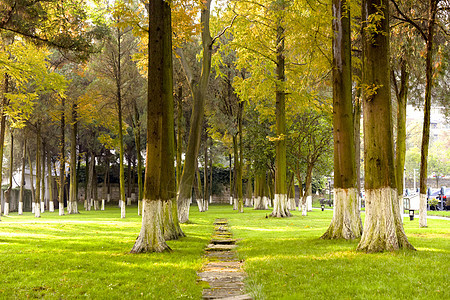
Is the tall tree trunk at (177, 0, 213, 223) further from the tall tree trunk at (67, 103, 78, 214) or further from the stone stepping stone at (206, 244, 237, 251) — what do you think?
the tall tree trunk at (67, 103, 78, 214)

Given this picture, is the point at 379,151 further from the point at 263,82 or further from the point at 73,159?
the point at 73,159

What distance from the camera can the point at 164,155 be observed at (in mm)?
10812

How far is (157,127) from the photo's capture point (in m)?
9.48

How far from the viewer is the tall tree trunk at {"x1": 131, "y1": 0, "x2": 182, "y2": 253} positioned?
9102 millimetres

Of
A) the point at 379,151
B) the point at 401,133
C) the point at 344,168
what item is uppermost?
the point at 401,133

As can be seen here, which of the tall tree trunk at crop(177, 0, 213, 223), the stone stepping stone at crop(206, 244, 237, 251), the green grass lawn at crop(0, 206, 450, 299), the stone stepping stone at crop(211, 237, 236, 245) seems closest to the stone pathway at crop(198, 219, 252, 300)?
the stone stepping stone at crop(206, 244, 237, 251)

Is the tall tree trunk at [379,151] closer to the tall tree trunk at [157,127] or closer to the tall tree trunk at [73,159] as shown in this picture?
the tall tree trunk at [157,127]

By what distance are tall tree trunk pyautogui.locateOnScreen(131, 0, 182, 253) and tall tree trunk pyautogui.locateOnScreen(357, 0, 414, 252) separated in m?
4.50

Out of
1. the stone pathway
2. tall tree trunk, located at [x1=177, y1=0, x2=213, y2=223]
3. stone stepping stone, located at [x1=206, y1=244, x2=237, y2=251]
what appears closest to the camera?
the stone pathway

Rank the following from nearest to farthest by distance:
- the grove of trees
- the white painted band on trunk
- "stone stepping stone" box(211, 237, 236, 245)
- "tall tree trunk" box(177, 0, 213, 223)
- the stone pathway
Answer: the stone pathway → the grove of trees → "stone stepping stone" box(211, 237, 236, 245) → the white painted band on trunk → "tall tree trunk" box(177, 0, 213, 223)

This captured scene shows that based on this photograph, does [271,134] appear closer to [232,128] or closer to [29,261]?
[232,128]

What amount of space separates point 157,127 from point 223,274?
12.7 ft

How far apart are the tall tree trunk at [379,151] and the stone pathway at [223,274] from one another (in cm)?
288

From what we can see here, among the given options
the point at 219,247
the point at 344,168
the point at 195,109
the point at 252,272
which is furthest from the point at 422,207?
the point at 252,272
